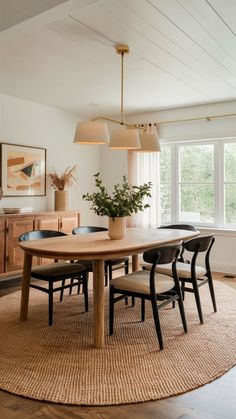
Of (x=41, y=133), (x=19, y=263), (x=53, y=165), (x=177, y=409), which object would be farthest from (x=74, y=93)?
(x=177, y=409)

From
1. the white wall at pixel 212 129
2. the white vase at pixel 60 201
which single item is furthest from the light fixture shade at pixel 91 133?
the white wall at pixel 212 129

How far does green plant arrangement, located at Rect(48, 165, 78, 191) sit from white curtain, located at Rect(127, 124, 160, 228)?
99 centimetres

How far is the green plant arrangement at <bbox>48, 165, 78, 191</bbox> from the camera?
5.51 meters

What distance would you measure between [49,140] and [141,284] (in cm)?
345

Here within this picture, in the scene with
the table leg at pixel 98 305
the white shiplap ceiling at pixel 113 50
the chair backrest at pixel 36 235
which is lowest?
the table leg at pixel 98 305

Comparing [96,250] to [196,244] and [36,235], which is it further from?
[36,235]

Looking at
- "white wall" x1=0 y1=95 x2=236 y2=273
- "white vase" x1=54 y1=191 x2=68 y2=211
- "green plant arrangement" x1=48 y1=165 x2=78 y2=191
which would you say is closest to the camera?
"white wall" x1=0 y1=95 x2=236 y2=273

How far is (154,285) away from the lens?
2.79 m

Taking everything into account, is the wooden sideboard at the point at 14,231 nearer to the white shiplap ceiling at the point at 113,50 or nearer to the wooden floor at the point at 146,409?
the white shiplap ceiling at the point at 113,50

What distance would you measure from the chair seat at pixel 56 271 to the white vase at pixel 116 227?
0.48 m

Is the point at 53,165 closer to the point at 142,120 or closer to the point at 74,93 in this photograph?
the point at 74,93

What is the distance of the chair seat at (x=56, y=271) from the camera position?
3.22 metres

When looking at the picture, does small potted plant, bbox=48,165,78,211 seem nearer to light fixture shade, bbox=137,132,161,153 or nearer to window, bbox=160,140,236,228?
window, bbox=160,140,236,228

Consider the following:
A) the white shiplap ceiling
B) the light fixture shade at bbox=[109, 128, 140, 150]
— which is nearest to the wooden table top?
the light fixture shade at bbox=[109, 128, 140, 150]
